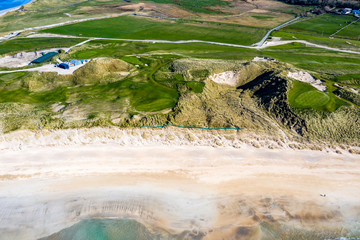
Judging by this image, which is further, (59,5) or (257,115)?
(59,5)

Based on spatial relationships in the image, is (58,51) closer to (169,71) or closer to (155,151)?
(169,71)

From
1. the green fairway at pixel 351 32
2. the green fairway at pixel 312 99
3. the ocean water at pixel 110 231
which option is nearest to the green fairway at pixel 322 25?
the green fairway at pixel 351 32

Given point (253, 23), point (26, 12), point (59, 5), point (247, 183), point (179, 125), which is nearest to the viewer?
point (247, 183)

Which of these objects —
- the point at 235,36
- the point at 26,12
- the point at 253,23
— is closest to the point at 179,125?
the point at 235,36

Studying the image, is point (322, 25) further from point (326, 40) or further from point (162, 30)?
point (162, 30)

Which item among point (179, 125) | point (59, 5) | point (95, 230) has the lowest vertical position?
point (95, 230)

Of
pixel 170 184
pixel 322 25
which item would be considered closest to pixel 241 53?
pixel 170 184

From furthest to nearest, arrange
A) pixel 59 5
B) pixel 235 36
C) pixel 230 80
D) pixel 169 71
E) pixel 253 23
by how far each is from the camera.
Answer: pixel 59 5
pixel 253 23
pixel 235 36
pixel 169 71
pixel 230 80
